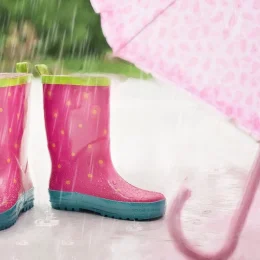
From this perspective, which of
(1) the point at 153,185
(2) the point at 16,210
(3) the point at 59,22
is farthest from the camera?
(3) the point at 59,22

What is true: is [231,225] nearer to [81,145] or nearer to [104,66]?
[81,145]

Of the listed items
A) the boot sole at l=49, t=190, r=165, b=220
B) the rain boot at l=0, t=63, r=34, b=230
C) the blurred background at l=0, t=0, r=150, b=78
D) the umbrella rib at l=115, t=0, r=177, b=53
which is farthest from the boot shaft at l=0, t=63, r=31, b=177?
the blurred background at l=0, t=0, r=150, b=78

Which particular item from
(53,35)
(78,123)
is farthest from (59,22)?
(78,123)

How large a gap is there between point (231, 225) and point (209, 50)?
0.39 m

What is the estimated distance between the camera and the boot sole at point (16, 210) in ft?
5.83

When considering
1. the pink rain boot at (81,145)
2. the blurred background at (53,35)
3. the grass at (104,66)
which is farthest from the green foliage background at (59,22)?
the pink rain boot at (81,145)

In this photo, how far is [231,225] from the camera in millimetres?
1563

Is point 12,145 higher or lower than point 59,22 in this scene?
lower

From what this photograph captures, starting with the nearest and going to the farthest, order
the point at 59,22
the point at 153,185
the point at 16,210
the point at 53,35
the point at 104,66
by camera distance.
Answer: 1. the point at 16,210
2. the point at 153,185
3. the point at 59,22
4. the point at 53,35
5. the point at 104,66

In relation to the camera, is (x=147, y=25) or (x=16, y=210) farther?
(x=16, y=210)

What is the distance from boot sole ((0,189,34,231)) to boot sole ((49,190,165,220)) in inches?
2.4

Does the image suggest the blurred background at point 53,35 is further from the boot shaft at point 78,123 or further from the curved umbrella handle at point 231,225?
the curved umbrella handle at point 231,225

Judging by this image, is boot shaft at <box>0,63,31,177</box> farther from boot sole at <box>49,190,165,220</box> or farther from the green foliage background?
the green foliage background

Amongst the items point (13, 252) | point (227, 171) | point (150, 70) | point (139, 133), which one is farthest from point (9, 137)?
point (139, 133)
